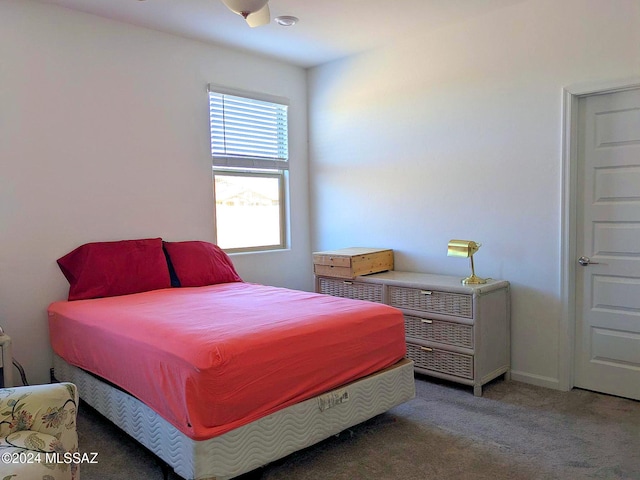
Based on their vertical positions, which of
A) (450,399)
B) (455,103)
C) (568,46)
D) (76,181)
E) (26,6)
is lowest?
(450,399)

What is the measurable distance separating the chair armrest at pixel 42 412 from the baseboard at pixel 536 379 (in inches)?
112

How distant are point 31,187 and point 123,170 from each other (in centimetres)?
62

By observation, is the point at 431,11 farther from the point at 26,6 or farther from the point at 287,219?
the point at 26,6

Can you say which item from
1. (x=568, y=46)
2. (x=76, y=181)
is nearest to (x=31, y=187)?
(x=76, y=181)

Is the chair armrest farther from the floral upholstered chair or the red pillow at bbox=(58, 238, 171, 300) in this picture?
the red pillow at bbox=(58, 238, 171, 300)

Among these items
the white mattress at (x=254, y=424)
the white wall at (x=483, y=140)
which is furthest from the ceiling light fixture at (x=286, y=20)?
the white mattress at (x=254, y=424)

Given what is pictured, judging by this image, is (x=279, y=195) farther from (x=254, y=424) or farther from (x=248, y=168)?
(x=254, y=424)

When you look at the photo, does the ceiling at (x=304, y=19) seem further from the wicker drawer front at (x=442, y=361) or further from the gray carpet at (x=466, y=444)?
the gray carpet at (x=466, y=444)

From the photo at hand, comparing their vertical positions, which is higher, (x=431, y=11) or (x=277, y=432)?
(x=431, y=11)

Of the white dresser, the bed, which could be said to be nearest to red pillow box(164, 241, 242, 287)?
the bed

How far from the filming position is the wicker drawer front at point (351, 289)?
3.71 m

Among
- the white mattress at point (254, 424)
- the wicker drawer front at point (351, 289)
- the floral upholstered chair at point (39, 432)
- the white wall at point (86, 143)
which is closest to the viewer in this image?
the floral upholstered chair at point (39, 432)

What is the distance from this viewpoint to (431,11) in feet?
11.0

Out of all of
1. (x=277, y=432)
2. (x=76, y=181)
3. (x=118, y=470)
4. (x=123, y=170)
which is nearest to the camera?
(x=277, y=432)
